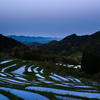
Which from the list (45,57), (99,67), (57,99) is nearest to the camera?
(57,99)

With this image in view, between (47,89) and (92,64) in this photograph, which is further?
(92,64)

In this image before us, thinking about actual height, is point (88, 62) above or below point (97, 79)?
above

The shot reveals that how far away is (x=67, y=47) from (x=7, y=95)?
529 ft

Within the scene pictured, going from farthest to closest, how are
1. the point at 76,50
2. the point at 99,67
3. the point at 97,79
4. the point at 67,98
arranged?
the point at 76,50, the point at 99,67, the point at 97,79, the point at 67,98

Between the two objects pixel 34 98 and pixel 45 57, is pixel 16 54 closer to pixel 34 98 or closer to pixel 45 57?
pixel 45 57

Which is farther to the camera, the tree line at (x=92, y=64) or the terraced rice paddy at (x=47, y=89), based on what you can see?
the tree line at (x=92, y=64)

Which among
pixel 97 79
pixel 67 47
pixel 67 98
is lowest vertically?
pixel 97 79

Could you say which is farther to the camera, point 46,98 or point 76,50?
point 76,50

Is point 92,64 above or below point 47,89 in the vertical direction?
above

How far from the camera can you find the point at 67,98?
7.77 metres

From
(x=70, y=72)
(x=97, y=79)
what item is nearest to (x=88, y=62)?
(x=70, y=72)

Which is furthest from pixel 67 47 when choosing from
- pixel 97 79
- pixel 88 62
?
pixel 97 79

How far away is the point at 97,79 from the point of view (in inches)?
1008

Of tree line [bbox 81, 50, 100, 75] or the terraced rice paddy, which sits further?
tree line [bbox 81, 50, 100, 75]
